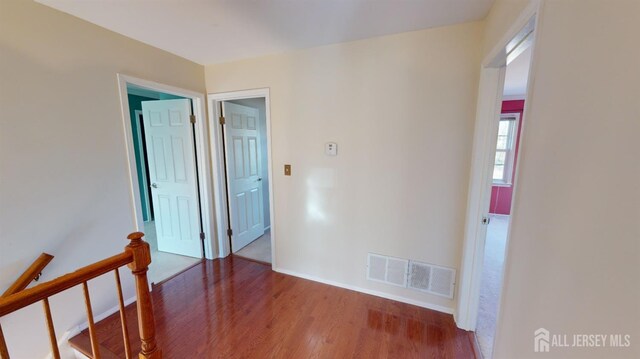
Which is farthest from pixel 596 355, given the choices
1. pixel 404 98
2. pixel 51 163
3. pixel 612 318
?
pixel 51 163

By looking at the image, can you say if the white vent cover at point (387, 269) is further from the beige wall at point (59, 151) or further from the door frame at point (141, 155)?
the door frame at point (141, 155)

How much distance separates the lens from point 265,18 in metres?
1.71

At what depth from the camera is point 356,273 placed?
7.77 ft

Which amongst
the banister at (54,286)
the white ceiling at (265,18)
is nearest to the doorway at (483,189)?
the white ceiling at (265,18)

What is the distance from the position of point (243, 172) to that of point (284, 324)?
198 centimetres

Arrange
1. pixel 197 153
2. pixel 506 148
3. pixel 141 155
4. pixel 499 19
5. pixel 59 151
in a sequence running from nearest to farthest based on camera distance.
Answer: pixel 499 19 < pixel 59 151 < pixel 197 153 < pixel 141 155 < pixel 506 148

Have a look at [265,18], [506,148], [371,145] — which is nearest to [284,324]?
[371,145]

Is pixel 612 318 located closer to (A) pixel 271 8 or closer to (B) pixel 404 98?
(B) pixel 404 98

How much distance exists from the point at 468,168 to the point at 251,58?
2315 mm

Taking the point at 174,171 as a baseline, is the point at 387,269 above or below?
below

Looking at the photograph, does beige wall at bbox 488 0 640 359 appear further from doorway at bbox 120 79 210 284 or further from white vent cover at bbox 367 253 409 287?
doorway at bbox 120 79 210 284

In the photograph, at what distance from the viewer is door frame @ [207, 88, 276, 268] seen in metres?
2.57

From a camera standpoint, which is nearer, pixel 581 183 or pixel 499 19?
pixel 581 183

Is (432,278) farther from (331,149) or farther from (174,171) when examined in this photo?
(174,171)
